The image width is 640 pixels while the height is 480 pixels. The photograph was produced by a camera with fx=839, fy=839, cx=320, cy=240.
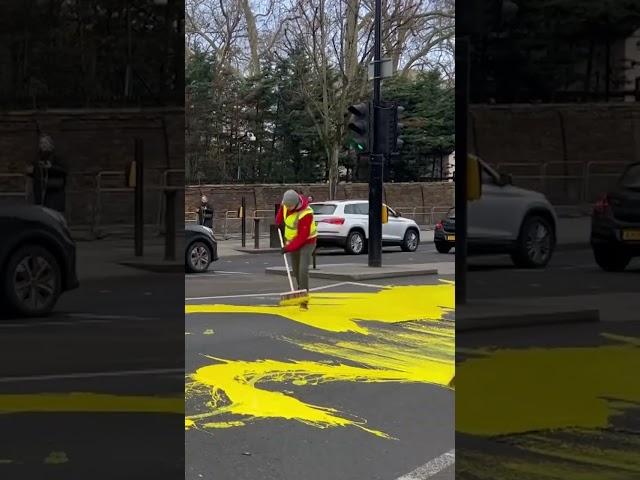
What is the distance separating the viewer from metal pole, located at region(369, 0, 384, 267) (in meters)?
15.8

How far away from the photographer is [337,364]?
650cm

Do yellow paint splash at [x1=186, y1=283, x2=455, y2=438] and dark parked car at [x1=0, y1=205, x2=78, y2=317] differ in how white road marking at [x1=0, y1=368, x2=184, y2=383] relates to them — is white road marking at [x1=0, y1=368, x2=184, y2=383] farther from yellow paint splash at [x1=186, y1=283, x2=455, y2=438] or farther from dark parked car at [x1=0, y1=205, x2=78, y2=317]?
yellow paint splash at [x1=186, y1=283, x2=455, y2=438]

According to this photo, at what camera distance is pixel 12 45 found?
2.05 meters

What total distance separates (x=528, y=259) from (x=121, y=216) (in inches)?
41.0

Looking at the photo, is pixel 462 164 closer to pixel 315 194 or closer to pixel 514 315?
pixel 514 315

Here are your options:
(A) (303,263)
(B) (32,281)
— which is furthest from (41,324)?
(A) (303,263)

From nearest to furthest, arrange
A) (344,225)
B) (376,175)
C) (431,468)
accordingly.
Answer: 1. (431,468)
2. (376,175)
3. (344,225)

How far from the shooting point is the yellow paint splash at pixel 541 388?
1.94m

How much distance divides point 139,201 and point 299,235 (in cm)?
873

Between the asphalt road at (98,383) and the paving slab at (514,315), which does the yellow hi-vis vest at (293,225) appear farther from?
the paving slab at (514,315)

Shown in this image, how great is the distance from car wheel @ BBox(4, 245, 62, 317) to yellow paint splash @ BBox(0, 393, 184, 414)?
207 mm

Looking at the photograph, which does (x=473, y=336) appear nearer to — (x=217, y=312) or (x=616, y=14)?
(x=616, y=14)

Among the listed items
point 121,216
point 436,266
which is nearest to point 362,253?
point 436,266

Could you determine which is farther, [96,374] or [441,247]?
[441,247]
